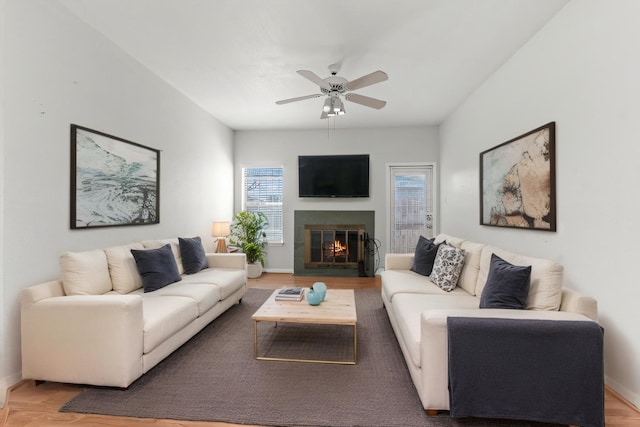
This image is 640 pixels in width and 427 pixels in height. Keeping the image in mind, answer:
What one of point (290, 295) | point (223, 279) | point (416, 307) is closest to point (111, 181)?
point (223, 279)

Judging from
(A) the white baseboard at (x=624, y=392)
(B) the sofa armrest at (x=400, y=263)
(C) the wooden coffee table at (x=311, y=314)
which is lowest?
(A) the white baseboard at (x=624, y=392)

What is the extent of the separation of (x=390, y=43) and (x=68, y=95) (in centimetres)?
281

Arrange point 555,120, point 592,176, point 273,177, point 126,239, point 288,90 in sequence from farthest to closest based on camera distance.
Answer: point 273,177
point 288,90
point 126,239
point 555,120
point 592,176

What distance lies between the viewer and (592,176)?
6.93ft

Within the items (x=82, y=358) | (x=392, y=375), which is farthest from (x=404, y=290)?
(x=82, y=358)

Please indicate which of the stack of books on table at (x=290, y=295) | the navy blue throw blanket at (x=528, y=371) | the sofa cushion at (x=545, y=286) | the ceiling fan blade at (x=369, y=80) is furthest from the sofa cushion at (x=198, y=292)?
the sofa cushion at (x=545, y=286)

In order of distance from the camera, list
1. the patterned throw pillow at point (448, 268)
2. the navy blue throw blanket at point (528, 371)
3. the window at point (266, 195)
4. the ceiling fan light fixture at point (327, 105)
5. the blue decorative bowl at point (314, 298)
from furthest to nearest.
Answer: the window at point (266, 195) → the ceiling fan light fixture at point (327, 105) → the patterned throw pillow at point (448, 268) → the blue decorative bowl at point (314, 298) → the navy blue throw blanket at point (528, 371)

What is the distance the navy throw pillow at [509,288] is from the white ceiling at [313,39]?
78.7 inches

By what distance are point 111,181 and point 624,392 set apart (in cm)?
432

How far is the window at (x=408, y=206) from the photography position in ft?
19.1

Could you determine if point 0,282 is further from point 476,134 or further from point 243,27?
point 476,134

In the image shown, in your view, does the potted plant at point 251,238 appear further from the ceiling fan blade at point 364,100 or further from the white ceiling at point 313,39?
the ceiling fan blade at point 364,100

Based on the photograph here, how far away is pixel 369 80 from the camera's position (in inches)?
112

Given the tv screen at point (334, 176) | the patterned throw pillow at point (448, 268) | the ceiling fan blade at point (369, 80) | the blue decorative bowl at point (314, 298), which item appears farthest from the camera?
the tv screen at point (334, 176)
